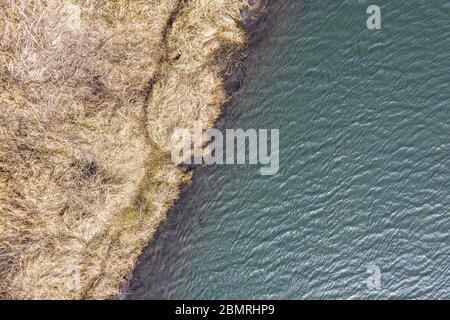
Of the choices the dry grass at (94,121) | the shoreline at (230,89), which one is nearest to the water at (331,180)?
the shoreline at (230,89)

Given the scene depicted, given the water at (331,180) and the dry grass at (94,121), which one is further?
the water at (331,180)

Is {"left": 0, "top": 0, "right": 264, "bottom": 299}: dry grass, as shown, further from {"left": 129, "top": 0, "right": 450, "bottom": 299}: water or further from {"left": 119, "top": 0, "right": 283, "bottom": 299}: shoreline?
{"left": 129, "top": 0, "right": 450, "bottom": 299}: water

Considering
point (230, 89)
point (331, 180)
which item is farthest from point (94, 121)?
point (331, 180)

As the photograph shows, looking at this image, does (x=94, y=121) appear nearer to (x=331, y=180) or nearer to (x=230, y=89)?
(x=230, y=89)

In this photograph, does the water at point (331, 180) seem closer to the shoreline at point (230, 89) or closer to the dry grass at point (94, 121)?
the shoreline at point (230, 89)

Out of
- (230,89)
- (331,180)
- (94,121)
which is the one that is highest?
(230,89)

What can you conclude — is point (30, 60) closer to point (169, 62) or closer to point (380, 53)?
point (169, 62)
